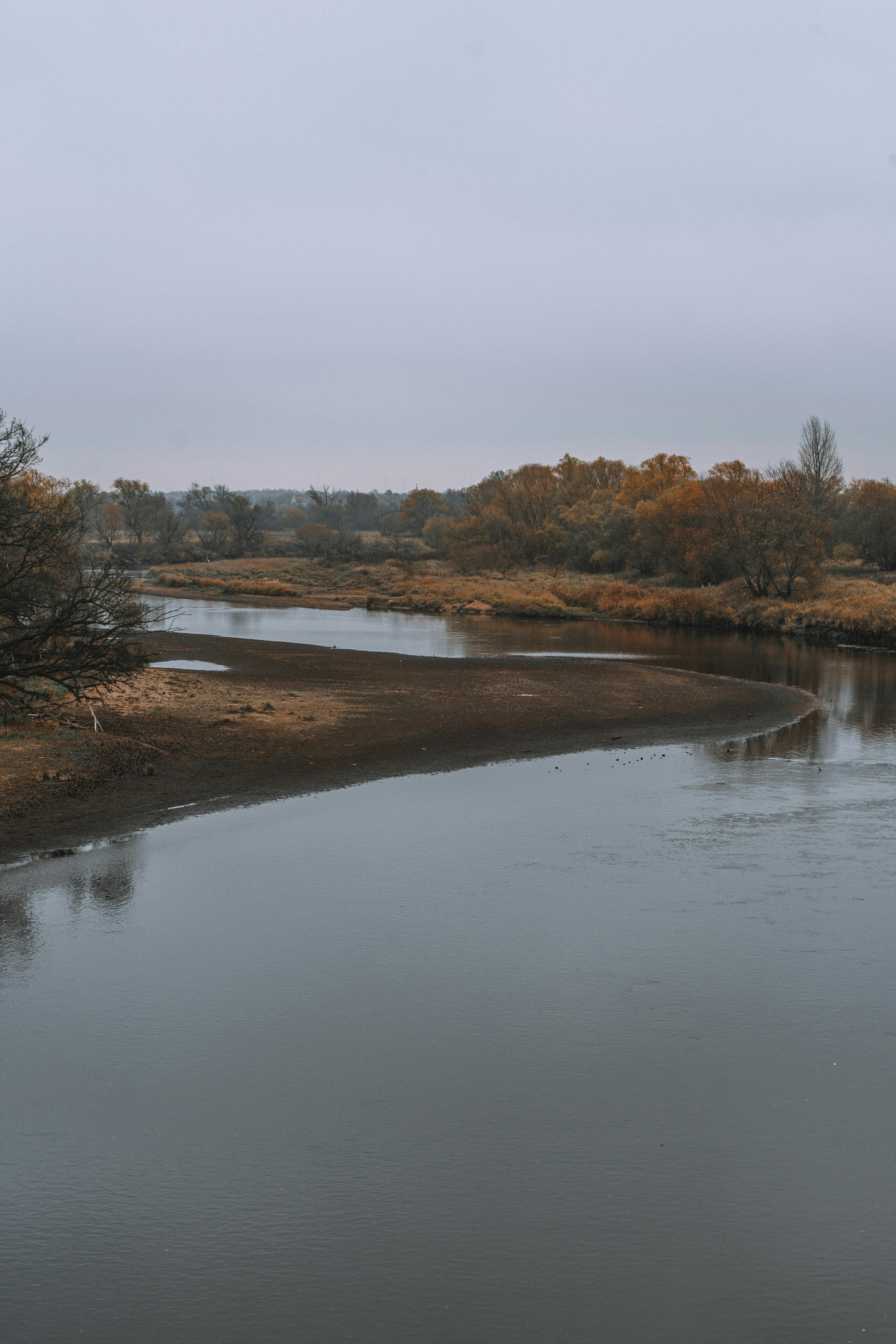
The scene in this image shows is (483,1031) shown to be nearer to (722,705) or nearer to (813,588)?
(722,705)

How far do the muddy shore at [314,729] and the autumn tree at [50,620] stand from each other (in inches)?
43.8

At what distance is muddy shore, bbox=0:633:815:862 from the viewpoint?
1368cm

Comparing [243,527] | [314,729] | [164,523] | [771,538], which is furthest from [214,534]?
[314,729]

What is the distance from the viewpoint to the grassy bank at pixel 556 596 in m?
44.8

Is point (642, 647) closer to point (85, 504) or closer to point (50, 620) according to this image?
point (50, 620)

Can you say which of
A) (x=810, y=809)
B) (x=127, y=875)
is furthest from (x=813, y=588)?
(x=127, y=875)

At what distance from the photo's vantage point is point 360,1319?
488 cm

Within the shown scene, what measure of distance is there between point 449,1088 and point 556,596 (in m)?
55.3

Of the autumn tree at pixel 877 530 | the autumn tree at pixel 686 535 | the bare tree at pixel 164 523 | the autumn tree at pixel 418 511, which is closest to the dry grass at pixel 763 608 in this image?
the autumn tree at pixel 686 535

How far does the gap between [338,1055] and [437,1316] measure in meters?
2.49

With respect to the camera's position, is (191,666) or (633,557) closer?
(191,666)

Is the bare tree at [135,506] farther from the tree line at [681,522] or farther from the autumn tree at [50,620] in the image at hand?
the autumn tree at [50,620]

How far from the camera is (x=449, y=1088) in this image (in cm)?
684

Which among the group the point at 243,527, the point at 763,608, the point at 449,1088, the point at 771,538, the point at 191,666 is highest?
the point at 243,527
